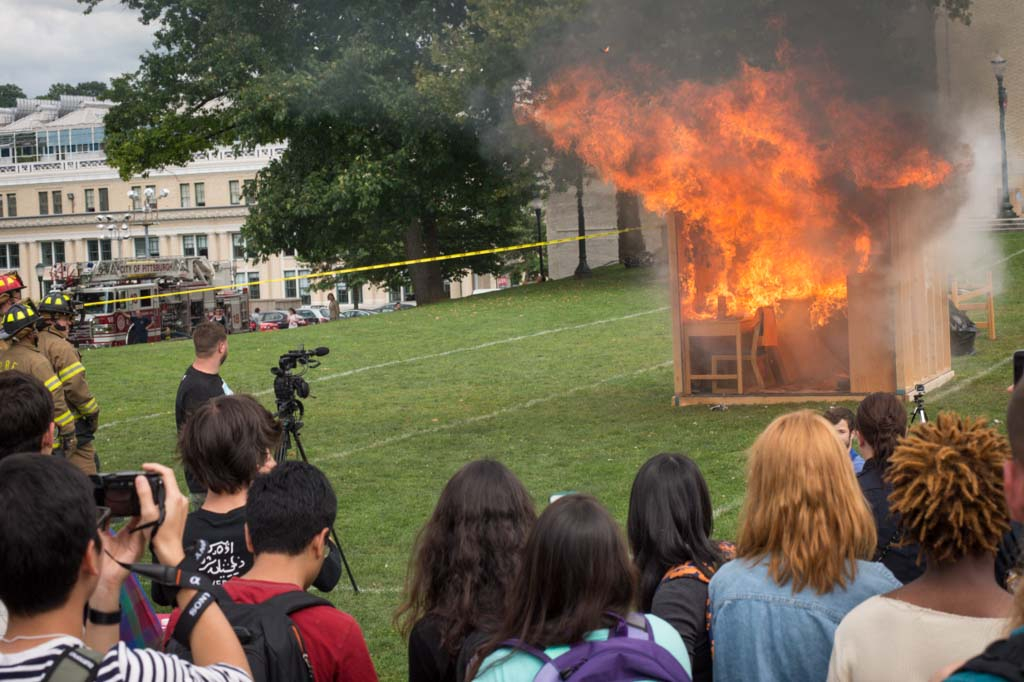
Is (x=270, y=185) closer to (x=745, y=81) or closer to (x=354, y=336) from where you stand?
(x=354, y=336)

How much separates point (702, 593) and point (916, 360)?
11761 mm

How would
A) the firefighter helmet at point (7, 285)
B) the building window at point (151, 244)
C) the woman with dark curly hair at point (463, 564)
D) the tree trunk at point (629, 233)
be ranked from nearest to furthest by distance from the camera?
the woman with dark curly hair at point (463, 564) → the firefighter helmet at point (7, 285) → the tree trunk at point (629, 233) → the building window at point (151, 244)

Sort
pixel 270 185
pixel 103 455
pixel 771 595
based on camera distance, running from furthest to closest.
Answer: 1. pixel 270 185
2. pixel 103 455
3. pixel 771 595

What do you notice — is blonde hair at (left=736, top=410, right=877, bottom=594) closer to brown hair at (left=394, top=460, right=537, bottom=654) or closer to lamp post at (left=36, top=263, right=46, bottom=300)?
brown hair at (left=394, top=460, right=537, bottom=654)

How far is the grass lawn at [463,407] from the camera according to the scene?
34.2 feet

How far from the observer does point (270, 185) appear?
34.3 metres

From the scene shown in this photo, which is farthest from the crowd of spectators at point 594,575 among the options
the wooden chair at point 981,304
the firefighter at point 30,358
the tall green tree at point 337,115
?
the tall green tree at point 337,115

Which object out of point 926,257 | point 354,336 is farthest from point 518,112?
point 926,257

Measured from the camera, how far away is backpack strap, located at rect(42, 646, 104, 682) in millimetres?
2568

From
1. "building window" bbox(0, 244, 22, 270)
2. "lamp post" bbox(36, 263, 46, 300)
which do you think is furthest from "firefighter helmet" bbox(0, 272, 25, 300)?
"building window" bbox(0, 244, 22, 270)

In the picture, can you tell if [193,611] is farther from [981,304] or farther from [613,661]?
[981,304]

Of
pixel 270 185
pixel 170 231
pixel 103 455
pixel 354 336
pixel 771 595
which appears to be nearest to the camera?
pixel 771 595

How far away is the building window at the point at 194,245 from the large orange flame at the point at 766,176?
69.7 m

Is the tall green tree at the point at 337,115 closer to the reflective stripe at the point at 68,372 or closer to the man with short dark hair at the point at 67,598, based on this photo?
the reflective stripe at the point at 68,372
